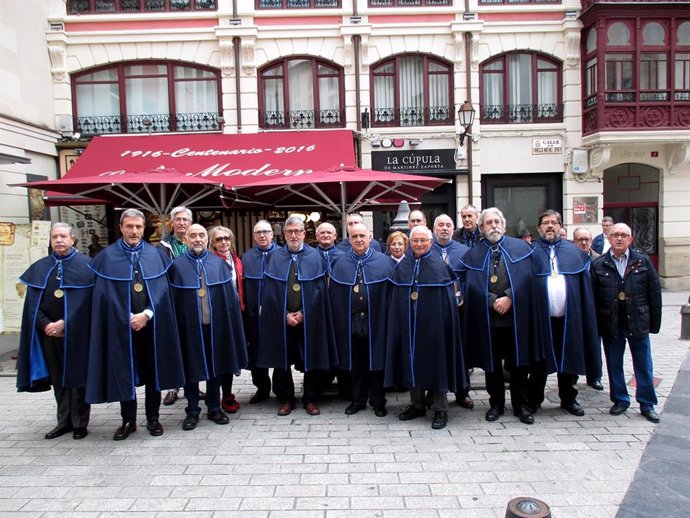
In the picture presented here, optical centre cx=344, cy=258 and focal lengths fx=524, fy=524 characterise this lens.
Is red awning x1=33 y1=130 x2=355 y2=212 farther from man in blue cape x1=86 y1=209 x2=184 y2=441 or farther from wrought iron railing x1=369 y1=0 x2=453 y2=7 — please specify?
man in blue cape x1=86 y1=209 x2=184 y2=441

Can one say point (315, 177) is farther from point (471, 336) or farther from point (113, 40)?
point (113, 40)

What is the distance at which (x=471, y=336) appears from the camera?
5238 mm

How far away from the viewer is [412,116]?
14.1 metres

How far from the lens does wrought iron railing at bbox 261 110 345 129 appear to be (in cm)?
1397

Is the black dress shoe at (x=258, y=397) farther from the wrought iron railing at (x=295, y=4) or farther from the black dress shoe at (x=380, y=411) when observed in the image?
the wrought iron railing at (x=295, y=4)

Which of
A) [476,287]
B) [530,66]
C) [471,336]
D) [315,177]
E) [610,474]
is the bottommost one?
Result: [610,474]

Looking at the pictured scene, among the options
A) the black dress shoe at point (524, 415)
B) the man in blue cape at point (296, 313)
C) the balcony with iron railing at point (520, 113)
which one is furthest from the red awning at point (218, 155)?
the black dress shoe at point (524, 415)

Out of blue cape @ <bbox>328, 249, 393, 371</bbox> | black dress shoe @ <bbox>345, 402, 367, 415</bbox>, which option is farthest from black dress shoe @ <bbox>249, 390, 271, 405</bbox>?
blue cape @ <bbox>328, 249, 393, 371</bbox>

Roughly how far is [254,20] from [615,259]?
11671 millimetres

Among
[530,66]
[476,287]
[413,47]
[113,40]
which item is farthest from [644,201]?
[113,40]

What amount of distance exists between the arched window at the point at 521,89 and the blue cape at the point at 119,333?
37.6 ft

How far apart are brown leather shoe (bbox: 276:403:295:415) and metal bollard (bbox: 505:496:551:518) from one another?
3443mm

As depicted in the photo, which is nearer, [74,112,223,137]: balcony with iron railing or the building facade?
the building facade

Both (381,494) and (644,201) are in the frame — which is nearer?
(381,494)
